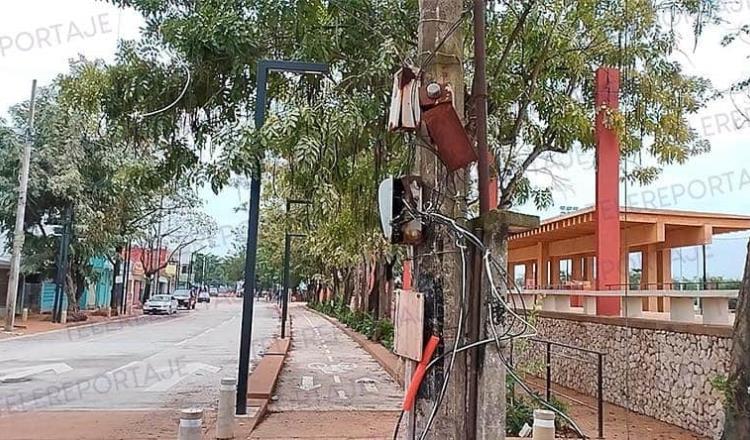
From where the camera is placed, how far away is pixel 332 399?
10.7 metres

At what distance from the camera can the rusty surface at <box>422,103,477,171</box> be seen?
346 centimetres

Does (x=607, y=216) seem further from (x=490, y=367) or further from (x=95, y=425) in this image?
(x=490, y=367)

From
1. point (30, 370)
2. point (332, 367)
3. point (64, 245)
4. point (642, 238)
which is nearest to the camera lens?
point (30, 370)

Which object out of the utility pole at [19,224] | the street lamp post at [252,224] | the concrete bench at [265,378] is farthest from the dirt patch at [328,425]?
the utility pole at [19,224]

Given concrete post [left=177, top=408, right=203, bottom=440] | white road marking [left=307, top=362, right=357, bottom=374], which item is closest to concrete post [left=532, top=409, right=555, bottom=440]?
concrete post [left=177, top=408, right=203, bottom=440]

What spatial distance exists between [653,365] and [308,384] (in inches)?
233

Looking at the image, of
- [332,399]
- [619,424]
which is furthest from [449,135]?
[332,399]

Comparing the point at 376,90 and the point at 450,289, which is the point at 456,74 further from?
the point at 376,90

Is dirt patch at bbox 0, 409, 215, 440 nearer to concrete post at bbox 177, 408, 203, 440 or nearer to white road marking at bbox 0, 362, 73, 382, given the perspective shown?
concrete post at bbox 177, 408, 203, 440

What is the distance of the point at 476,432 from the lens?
325 centimetres

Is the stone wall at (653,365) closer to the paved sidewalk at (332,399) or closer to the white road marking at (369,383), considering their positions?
the paved sidewalk at (332,399)

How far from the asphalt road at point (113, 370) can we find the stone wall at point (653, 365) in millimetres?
6229

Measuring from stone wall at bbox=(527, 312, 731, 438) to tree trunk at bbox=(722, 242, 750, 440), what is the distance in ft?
12.6

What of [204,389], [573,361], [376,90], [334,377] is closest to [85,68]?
[376,90]
